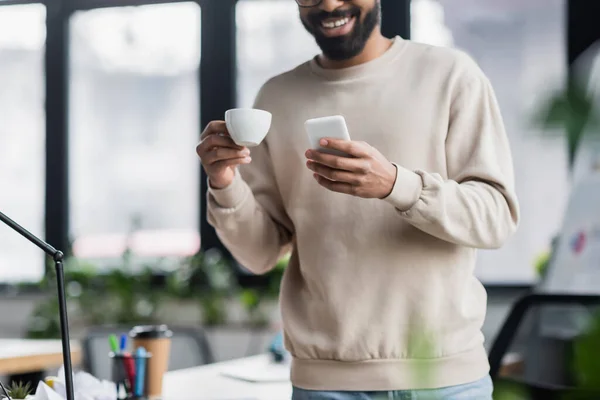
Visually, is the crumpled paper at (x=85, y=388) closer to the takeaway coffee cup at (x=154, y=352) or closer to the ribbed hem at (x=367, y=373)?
the ribbed hem at (x=367, y=373)

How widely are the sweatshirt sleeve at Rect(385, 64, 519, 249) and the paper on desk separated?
857mm

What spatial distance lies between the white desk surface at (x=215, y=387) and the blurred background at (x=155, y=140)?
1.91m

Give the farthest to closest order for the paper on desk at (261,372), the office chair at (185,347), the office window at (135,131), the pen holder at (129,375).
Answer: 1. the office window at (135,131)
2. the office chair at (185,347)
3. the paper on desk at (261,372)
4. the pen holder at (129,375)

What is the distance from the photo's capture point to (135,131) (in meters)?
4.68

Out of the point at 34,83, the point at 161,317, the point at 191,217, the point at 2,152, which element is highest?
the point at 34,83

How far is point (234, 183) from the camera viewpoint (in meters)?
1.45

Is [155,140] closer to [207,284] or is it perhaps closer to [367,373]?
[207,284]

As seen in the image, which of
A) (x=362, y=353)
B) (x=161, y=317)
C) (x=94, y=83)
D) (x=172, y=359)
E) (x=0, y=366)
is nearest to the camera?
(x=362, y=353)

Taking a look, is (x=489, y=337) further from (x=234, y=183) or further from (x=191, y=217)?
(x=234, y=183)

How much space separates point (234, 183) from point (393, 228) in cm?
28

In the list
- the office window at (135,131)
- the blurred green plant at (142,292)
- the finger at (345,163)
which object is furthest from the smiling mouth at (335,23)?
the office window at (135,131)

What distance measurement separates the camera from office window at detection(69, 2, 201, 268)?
4582mm

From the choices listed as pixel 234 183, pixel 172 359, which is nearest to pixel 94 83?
pixel 172 359

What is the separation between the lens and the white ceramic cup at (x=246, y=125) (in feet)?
4.26
